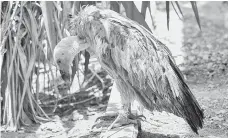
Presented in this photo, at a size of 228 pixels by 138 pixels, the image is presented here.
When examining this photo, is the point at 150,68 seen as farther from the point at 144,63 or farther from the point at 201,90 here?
the point at 201,90

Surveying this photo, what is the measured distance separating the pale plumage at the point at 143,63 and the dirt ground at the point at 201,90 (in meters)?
0.55

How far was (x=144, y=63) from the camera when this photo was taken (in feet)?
11.2

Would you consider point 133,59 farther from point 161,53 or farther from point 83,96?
point 83,96

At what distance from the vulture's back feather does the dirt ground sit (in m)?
0.55

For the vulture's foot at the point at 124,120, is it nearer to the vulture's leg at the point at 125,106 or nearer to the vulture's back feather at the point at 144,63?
the vulture's leg at the point at 125,106

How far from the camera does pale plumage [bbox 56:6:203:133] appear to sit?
3.39m

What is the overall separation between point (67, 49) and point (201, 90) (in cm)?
204

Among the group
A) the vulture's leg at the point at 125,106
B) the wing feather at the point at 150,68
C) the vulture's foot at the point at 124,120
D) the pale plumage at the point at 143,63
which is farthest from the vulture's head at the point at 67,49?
the vulture's foot at the point at 124,120

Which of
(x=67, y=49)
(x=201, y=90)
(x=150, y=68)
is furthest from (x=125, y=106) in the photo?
(x=201, y=90)

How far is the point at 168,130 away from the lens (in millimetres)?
3920

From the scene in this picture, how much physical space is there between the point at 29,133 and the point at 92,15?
156 cm

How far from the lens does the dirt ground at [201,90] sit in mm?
4189

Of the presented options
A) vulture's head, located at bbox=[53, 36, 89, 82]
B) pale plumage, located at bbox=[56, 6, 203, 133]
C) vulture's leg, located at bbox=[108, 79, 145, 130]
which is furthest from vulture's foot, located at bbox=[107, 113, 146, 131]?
vulture's head, located at bbox=[53, 36, 89, 82]

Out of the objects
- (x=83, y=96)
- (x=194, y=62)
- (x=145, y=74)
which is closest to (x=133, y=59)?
(x=145, y=74)
